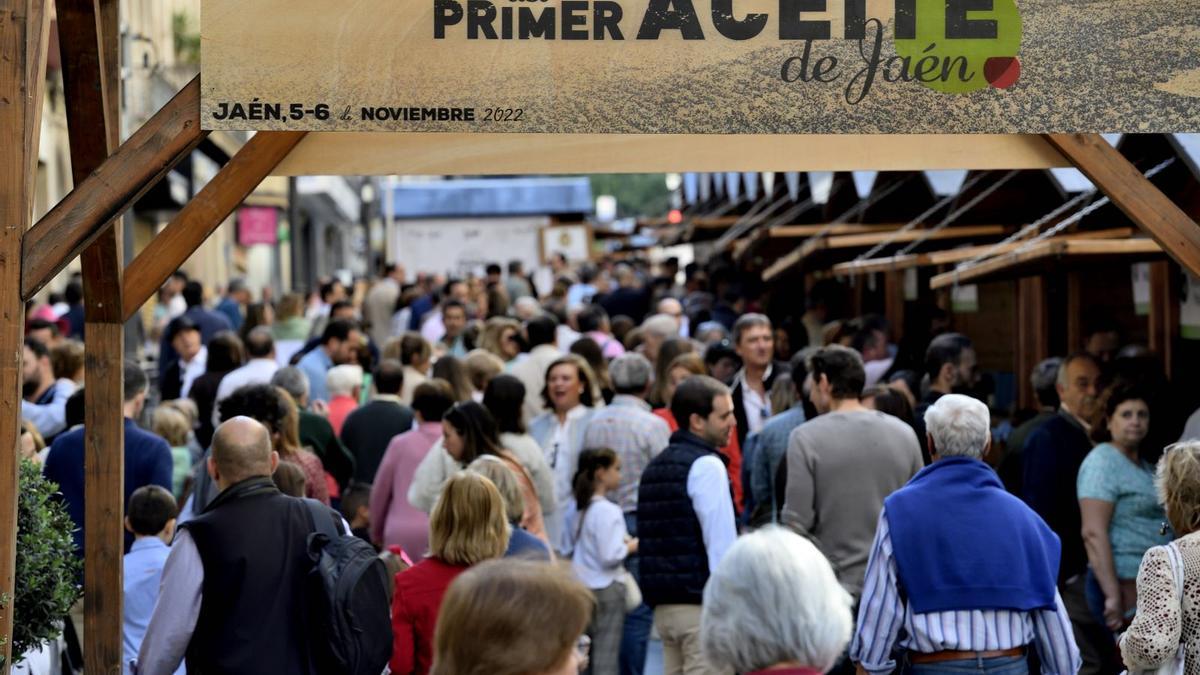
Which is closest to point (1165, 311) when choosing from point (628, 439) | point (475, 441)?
point (628, 439)

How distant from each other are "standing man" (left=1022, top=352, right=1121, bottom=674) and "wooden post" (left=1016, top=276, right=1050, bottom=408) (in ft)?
12.6

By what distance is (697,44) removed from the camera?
5.70 m

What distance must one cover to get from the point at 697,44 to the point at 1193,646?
241cm

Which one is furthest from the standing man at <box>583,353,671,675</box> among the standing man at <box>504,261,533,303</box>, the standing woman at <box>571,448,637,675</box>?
the standing man at <box>504,261,533,303</box>

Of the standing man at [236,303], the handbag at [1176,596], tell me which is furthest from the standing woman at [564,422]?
the standing man at [236,303]

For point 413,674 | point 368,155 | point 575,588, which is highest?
point 368,155

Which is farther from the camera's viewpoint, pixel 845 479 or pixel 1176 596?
pixel 845 479

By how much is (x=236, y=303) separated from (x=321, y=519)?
15.2 metres

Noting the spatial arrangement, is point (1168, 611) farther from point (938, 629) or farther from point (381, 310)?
point (381, 310)

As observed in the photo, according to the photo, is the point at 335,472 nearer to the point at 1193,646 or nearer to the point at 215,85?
the point at 215,85

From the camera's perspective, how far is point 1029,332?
12766mm

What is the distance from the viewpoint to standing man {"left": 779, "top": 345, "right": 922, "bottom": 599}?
7.58 m

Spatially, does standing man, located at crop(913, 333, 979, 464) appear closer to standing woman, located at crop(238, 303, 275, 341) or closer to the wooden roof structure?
the wooden roof structure

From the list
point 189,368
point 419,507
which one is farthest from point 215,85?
point 189,368
